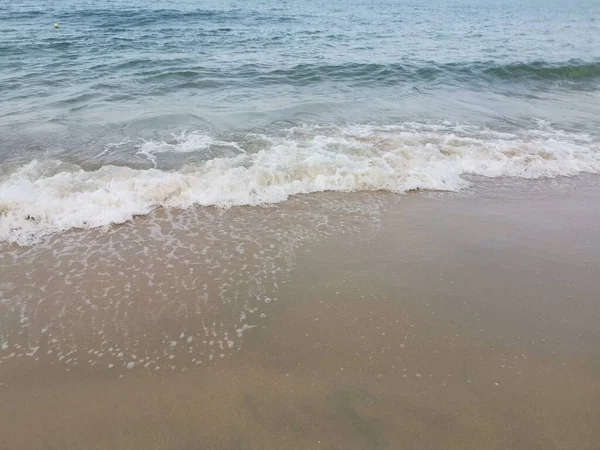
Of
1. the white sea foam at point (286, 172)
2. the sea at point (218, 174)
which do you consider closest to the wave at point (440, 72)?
the sea at point (218, 174)

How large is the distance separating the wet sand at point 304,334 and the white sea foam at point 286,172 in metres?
0.58

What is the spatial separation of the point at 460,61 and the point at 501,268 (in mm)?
15063

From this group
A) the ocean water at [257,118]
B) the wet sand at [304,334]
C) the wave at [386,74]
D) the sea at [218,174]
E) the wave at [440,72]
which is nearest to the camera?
the wet sand at [304,334]

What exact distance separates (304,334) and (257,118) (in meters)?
6.99

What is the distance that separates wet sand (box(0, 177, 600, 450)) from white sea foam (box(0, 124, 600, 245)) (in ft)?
1.91

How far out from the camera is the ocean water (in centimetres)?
619

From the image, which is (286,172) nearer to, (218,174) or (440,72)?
(218,174)

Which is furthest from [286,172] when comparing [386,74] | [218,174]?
[386,74]

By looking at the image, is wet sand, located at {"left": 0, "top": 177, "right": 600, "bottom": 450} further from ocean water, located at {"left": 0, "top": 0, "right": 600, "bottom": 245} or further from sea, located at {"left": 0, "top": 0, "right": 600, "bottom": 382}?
ocean water, located at {"left": 0, "top": 0, "right": 600, "bottom": 245}

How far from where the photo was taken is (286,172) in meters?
6.70

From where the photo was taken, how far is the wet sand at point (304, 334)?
2805mm

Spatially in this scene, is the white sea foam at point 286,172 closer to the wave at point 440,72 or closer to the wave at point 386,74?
the wave at point 386,74

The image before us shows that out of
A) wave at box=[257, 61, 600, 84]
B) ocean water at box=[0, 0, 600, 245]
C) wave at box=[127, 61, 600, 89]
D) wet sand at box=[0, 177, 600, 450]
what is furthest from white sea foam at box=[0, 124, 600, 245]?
wave at box=[257, 61, 600, 84]

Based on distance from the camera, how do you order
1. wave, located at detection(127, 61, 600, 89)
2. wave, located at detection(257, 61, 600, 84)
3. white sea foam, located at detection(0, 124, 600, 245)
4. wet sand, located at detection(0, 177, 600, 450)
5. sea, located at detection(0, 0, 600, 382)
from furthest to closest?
wave, located at detection(257, 61, 600, 84) → wave, located at detection(127, 61, 600, 89) → white sea foam, located at detection(0, 124, 600, 245) → sea, located at detection(0, 0, 600, 382) → wet sand, located at detection(0, 177, 600, 450)
